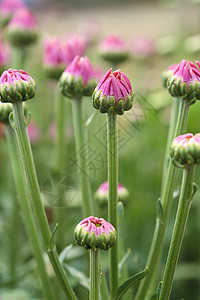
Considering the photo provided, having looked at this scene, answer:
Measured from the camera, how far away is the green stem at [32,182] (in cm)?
62

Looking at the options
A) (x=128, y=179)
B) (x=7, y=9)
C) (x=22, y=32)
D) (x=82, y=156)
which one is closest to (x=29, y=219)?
(x=82, y=156)

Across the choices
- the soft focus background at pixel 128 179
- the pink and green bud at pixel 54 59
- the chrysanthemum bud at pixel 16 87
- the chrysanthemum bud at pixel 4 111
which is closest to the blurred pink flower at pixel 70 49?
the pink and green bud at pixel 54 59

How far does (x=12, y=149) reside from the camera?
0.79m

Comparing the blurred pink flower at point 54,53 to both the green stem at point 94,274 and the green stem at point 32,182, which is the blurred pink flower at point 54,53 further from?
the green stem at point 94,274

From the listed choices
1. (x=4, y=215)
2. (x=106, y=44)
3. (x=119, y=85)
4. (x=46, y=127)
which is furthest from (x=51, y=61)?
(x=46, y=127)

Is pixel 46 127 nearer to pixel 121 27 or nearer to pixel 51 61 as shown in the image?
pixel 51 61

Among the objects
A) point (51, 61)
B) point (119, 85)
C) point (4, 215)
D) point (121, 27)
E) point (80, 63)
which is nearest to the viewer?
point (119, 85)

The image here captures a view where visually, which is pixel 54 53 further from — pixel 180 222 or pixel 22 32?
pixel 180 222

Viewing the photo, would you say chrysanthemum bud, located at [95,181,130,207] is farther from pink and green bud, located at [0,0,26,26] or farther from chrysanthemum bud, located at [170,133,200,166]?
pink and green bud, located at [0,0,26,26]

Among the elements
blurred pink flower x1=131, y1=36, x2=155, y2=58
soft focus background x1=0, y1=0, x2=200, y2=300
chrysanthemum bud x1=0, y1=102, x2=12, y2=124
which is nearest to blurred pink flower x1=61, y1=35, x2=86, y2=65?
soft focus background x1=0, y1=0, x2=200, y2=300

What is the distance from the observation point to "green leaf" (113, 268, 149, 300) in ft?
1.99

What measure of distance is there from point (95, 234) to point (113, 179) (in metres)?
0.08

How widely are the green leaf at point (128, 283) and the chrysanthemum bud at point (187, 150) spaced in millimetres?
145

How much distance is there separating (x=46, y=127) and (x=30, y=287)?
90 centimetres
